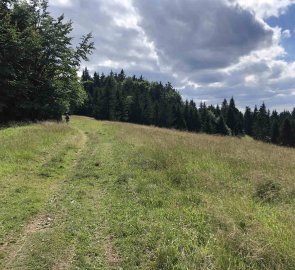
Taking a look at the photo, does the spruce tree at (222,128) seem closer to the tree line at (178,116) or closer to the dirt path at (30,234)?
the tree line at (178,116)

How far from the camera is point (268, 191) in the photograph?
915 centimetres

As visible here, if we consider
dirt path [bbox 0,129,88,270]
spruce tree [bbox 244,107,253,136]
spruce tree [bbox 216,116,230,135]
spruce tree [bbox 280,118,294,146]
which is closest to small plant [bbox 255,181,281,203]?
dirt path [bbox 0,129,88,270]

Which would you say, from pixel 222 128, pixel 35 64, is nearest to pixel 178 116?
pixel 222 128

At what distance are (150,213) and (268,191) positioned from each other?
3327 millimetres

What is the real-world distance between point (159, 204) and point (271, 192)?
2999mm

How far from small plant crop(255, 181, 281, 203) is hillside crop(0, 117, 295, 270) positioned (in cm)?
3

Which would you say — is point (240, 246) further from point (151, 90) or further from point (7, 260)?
point (151, 90)

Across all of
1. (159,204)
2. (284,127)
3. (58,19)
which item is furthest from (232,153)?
(284,127)

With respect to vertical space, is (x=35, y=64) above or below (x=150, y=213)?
above

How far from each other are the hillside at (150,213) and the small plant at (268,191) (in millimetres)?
28

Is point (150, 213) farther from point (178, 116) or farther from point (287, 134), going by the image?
point (178, 116)

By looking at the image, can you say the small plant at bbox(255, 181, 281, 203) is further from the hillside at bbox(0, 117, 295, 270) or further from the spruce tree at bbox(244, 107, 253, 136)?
the spruce tree at bbox(244, 107, 253, 136)

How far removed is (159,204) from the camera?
8711 millimetres

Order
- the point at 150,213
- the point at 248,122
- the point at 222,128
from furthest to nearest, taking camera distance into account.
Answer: the point at 248,122 → the point at 222,128 → the point at 150,213
